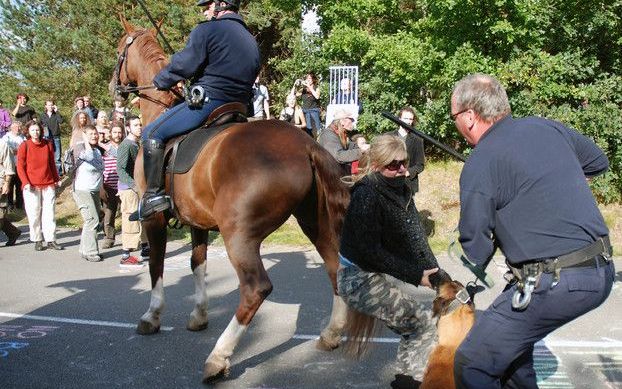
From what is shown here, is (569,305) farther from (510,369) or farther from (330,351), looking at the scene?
(330,351)

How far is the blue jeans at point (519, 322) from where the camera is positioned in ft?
9.81

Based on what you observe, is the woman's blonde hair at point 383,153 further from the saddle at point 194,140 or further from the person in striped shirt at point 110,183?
the person in striped shirt at point 110,183

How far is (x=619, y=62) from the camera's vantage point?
13.8m

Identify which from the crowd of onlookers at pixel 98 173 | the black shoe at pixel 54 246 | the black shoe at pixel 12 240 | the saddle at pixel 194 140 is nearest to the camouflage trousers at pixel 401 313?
the saddle at pixel 194 140

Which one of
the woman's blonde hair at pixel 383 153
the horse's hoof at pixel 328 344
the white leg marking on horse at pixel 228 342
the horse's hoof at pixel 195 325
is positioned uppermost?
the woman's blonde hair at pixel 383 153

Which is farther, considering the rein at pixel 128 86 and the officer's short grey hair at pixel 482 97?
the rein at pixel 128 86

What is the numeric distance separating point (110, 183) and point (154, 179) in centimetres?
547

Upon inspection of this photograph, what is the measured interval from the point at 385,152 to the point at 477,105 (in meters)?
1.22

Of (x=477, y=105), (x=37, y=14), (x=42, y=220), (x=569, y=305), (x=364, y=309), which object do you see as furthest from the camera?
(x=37, y=14)

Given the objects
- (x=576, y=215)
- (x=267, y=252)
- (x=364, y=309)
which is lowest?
(x=267, y=252)

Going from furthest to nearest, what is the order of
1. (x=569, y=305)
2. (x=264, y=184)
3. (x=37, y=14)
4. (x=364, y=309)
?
(x=37, y=14) < (x=264, y=184) < (x=364, y=309) < (x=569, y=305)

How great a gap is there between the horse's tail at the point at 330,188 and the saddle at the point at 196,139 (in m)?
0.92

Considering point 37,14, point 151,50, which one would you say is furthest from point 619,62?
point 37,14

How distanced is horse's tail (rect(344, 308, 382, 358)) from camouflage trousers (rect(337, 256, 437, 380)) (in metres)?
0.22
